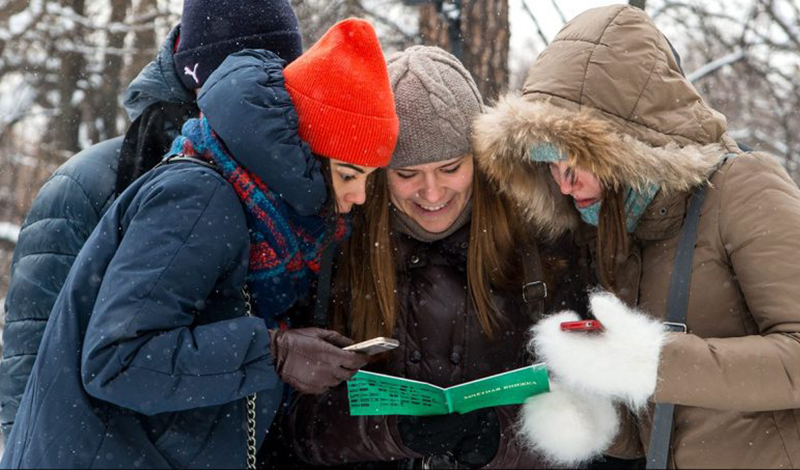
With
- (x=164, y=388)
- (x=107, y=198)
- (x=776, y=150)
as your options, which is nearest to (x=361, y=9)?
(x=107, y=198)

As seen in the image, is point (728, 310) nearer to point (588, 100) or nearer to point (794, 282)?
point (794, 282)

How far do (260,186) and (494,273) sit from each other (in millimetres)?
981

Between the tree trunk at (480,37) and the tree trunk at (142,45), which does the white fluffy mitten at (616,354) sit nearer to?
the tree trunk at (480,37)

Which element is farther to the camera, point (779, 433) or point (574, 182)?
point (574, 182)

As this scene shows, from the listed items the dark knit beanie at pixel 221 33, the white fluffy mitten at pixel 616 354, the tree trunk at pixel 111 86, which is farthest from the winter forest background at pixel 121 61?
the white fluffy mitten at pixel 616 354

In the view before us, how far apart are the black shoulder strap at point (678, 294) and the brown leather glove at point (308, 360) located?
87 centimetres

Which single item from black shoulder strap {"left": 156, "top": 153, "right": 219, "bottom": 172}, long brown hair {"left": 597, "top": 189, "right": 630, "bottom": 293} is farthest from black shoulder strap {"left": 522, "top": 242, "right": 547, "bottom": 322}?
black shoulder strap {"left": 156, "top": 153, "right": 219, "bottom": 172}

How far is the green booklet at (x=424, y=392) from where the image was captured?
2479 mm

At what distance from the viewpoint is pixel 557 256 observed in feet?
9.53

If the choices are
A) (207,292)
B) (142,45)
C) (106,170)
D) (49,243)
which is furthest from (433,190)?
(142,45)

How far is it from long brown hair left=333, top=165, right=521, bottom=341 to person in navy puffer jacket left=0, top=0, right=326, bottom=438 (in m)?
0.72

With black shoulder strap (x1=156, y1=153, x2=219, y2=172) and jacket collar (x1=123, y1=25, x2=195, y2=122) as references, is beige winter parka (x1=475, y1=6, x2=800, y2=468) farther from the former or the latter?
jacket collar (x1=123, y1=25, x2=195, y2=122)

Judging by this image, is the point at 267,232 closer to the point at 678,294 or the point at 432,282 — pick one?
the point at 432,282

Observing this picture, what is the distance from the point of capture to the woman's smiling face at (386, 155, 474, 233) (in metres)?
2.87
